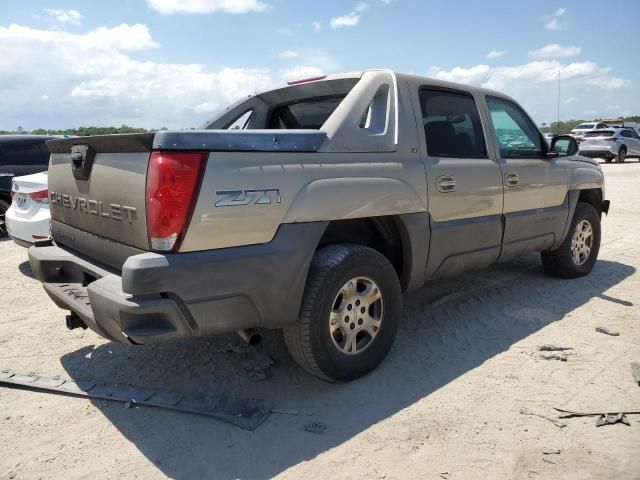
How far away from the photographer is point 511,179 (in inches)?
166

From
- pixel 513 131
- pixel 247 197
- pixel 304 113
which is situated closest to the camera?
pixel 247 197

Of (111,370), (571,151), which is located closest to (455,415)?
(111,370)

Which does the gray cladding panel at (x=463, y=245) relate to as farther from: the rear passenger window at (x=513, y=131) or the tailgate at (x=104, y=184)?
the tailgate at (x=104, y=184)

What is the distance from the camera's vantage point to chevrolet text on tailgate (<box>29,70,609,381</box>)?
238 cm

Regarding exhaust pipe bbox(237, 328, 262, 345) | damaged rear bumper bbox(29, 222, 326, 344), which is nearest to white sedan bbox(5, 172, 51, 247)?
damaged rear bumper bbox(29, 222, 326, 344)

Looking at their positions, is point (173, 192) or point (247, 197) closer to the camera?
point (173, 192)

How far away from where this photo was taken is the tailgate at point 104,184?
8.14ft

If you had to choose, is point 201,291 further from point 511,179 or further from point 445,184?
point 511,179

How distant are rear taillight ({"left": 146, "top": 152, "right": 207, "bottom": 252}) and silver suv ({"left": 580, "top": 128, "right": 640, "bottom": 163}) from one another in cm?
2280

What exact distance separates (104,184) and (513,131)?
3503mm

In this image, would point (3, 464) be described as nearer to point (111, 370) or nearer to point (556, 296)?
point (111, 370)

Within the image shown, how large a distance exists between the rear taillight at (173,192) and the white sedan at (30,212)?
4.14m

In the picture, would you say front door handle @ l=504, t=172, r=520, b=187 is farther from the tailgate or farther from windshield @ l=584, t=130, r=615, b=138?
windshield @ l=584, t=130, r=615, b=138

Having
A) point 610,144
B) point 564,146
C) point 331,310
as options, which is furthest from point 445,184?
point 610,144
